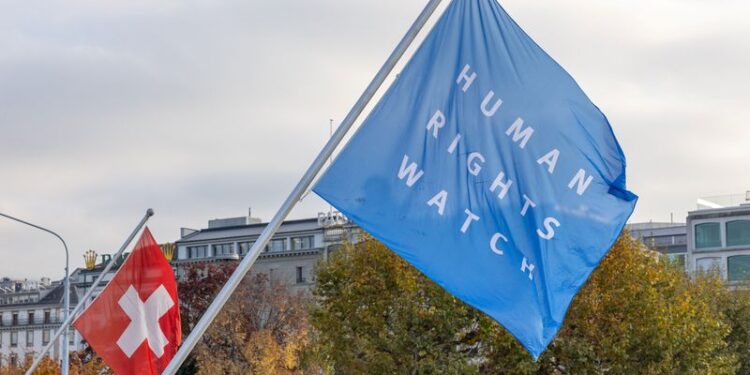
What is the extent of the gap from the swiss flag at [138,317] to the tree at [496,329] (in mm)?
29565

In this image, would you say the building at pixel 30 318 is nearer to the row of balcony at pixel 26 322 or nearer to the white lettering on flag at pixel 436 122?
the row of balcony at pixel 26 322

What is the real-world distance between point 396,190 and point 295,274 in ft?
451

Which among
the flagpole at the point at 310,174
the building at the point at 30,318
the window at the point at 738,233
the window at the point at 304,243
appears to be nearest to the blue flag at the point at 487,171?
the flagpole at the point at 310,174

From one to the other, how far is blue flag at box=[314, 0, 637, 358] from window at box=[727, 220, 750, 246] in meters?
128

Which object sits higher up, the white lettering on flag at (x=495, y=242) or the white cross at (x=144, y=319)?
the white cross at (x=144, y=319)

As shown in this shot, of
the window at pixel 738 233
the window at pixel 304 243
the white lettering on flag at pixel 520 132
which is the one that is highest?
the window at pixel 304 243

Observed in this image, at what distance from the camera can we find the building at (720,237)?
136125 millimetres

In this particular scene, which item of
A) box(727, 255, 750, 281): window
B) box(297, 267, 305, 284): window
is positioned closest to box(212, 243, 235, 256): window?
box(297, 267, 305, 284): window

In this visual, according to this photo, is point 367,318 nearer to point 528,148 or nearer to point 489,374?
point 489,374

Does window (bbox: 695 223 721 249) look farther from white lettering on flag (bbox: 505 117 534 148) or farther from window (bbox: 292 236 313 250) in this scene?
white lettering on flag (bbox: 505 117 534 148)

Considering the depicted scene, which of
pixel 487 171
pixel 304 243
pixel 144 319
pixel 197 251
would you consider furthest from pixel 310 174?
pixel 197 251

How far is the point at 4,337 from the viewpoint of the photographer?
648 ft

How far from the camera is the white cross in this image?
2566cm

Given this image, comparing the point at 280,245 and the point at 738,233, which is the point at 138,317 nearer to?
the point at 738,233
